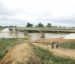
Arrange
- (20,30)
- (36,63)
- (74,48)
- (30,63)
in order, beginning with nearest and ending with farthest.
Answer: (30,63) → (36,63) → (74,48) → (20,30)

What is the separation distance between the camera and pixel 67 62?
29609 millimetres

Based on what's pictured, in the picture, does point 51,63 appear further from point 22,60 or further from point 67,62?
point 22,60

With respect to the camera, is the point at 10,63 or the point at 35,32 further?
the point at 35,32

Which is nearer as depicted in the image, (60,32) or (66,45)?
(66,45)

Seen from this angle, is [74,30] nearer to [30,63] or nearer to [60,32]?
[60,32]

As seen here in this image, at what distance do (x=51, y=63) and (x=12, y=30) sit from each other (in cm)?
8351

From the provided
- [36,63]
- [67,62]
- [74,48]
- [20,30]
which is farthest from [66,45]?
[20,30]

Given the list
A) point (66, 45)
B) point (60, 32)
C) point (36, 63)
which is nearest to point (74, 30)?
point (60, 32)

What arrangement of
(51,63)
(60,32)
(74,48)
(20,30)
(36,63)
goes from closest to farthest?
(36,63)
(51,63)
(74,48)
(60,32)
(20,30)

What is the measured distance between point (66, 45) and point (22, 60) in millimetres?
34526

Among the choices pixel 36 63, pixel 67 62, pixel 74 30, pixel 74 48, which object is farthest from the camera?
pixel 74 30

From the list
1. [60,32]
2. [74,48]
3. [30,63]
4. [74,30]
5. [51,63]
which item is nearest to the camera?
[30,63]

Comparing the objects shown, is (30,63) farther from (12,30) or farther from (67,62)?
(12,30)

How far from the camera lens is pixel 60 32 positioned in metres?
98.8
